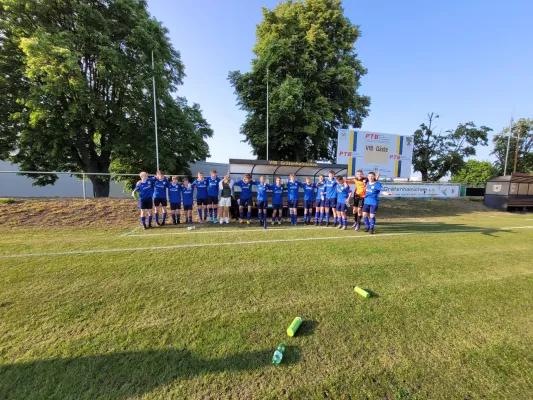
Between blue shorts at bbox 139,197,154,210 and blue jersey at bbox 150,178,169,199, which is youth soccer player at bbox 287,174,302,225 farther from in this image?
blue shorts at bbox 139,197,154,210

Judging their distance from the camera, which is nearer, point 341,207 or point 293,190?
point 341,207

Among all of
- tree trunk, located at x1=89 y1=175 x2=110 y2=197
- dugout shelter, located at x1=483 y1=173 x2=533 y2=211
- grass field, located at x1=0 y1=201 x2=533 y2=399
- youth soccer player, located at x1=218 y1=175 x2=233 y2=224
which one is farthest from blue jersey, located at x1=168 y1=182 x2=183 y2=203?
dugout shelter, located at x1=483 y1=173 x2=533 y2=211

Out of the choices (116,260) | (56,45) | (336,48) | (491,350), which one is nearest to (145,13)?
(56,45)

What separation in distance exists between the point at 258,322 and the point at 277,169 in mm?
8591

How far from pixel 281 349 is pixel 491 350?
2.21 meters

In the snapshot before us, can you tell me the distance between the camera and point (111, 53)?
12406 mm

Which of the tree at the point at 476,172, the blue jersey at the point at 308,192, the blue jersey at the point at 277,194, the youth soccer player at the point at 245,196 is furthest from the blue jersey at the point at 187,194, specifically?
A: the tree at the point at 476,172

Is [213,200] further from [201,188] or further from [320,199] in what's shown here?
[320,199]

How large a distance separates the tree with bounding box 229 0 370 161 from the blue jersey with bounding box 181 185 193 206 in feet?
32.2

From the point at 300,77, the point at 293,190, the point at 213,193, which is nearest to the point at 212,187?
the point at 213,193

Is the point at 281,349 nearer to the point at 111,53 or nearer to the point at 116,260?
the point at 116,260

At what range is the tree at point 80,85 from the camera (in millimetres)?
11930

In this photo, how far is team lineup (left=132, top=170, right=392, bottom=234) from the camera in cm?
804

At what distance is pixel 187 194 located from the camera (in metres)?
8.72
